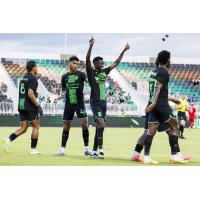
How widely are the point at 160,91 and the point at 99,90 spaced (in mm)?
→ 1668

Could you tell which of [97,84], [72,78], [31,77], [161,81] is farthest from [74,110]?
[161,81]

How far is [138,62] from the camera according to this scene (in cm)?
5122

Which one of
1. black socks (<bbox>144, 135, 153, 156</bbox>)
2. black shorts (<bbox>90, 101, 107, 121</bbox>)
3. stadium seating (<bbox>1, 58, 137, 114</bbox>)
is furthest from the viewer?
stadium seating (<bbox>1, 58, 137, 114</bbox>)

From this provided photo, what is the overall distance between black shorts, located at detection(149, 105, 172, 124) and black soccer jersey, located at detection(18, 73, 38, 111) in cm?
293

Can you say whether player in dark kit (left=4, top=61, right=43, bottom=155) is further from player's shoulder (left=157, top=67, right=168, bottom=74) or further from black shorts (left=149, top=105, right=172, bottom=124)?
player's shoulder (left=157, top=67, right=168, bottom=74)

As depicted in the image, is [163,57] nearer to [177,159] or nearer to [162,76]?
[162,76]

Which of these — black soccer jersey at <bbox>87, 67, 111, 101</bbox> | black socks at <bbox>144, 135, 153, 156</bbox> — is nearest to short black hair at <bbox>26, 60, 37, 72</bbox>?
black soccer jersey at <bbox>87, 67, 111, 101</bbox>

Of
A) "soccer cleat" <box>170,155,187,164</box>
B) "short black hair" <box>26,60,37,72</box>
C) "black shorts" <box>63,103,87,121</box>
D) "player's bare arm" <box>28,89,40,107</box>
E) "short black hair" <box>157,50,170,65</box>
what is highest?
"short black hair" <box>157,50,170,65</box>

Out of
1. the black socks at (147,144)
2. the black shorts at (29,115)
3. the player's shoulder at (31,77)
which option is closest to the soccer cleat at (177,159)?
the black socks at (147,144)

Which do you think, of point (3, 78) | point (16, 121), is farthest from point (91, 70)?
point (3, 78)

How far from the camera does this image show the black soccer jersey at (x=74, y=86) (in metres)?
11.7

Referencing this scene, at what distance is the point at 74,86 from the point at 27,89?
1.04m

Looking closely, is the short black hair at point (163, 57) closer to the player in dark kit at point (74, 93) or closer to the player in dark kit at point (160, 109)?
the player in dark kit at point (160, 109)

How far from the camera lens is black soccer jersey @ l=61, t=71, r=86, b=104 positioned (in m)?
11.7
